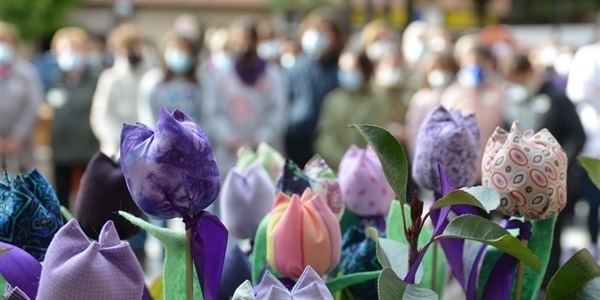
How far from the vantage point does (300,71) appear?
5.62 metres

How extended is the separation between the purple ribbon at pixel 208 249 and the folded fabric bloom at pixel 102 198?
0.30 m

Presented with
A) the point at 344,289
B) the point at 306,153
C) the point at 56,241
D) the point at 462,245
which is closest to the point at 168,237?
the point at 56,241

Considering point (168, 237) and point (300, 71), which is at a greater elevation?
point (168, 237)

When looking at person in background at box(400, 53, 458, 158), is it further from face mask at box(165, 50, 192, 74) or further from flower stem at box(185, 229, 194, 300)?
flower stem at box(185, 229, 194, 300)

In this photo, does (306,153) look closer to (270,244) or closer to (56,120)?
(56,120)

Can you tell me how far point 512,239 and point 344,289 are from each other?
0.49 metres

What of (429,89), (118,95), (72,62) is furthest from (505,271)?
(72,62)

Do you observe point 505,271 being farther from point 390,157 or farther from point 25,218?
point 25,218

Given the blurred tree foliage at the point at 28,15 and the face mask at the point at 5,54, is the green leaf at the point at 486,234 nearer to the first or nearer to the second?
the face mask at the point at 5,54

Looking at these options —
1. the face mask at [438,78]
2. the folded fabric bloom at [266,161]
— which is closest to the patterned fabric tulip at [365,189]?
the folded fabric bloom at [266,161]

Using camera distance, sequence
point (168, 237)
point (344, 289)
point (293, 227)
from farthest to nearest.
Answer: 1. point (344, 289)
2. point (293, 227)
3. point (168, 237)

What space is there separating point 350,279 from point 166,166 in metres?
0.49

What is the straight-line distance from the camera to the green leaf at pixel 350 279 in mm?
1675

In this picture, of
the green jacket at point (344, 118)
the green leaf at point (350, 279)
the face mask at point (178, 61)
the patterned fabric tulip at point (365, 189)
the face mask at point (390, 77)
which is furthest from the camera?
the face mask at point (390, 77)
